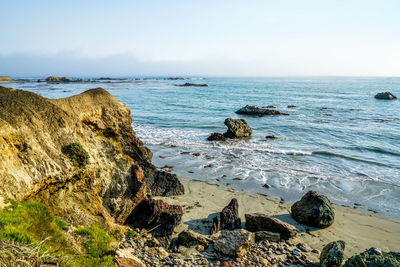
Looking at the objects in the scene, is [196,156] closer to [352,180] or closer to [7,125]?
[352,180]

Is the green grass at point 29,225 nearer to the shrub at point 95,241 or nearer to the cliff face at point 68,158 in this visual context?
the cliff face at point 68,158

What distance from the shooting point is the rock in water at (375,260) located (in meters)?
6.50

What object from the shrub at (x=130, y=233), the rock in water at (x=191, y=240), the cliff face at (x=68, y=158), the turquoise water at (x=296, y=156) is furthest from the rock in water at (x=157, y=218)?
the turquoise water at (x=296, y=156)

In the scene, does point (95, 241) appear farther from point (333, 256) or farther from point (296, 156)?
point (296, 156)

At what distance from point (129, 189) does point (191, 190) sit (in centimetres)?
418

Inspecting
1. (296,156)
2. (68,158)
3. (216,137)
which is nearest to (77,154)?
(68,158)

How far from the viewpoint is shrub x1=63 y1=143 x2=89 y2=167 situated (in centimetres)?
764

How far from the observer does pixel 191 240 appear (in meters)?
8.37

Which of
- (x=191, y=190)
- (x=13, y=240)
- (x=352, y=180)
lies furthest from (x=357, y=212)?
(x=13, y=240)

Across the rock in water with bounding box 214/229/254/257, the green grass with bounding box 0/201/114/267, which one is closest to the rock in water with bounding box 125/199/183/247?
the rock in water with bounding box 214/229/254/257

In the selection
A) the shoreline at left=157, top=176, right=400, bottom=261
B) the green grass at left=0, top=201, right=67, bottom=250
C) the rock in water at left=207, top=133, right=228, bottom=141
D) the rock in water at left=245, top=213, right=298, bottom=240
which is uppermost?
the green grass at left=0, top=201, right=67, bottom=250

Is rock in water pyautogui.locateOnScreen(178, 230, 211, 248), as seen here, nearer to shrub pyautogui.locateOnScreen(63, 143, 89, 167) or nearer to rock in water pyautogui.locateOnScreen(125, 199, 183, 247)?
rock in water pyautogui.locateOnScreen(125, 199, 183, 247)

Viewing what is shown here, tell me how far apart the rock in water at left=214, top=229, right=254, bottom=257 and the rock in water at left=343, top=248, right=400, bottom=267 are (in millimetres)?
2888

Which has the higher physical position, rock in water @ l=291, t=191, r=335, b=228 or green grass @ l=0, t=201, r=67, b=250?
green grass @ l=0, t=201, r=67, b=250
